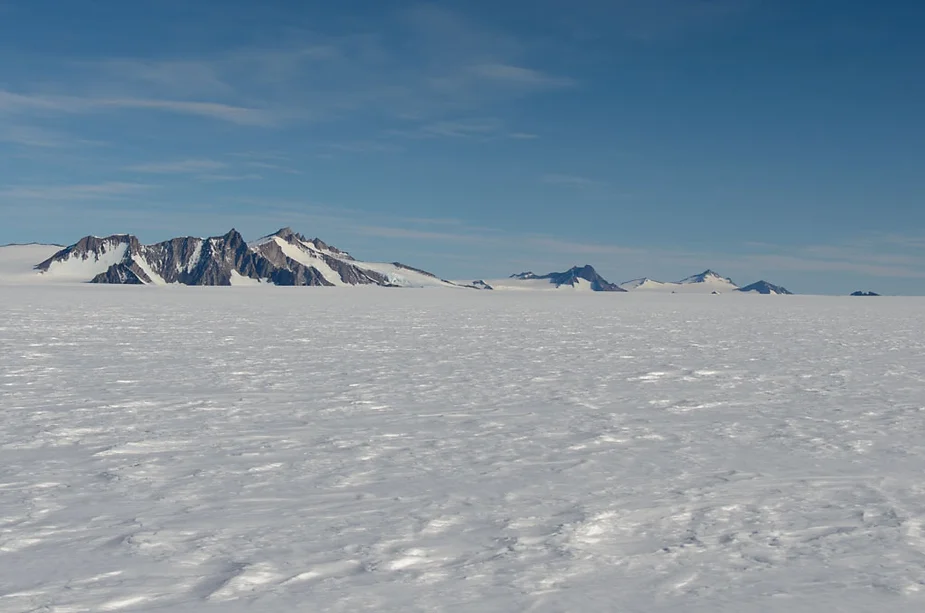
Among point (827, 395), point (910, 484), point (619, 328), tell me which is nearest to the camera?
point (910, 484)

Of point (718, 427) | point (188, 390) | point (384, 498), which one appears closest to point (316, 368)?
point (188, 390)

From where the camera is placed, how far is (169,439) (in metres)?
7.18

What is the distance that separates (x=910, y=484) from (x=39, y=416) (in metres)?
7.71

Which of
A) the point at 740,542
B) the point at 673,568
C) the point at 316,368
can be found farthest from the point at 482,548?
the point at 316,368

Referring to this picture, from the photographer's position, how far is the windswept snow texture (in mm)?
3844

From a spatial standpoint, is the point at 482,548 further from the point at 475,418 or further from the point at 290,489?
the point at 475,418

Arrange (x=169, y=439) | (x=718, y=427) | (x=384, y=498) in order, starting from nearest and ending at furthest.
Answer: (x=384, y=498) < (x=169, y=439) < (x=718, y=427)

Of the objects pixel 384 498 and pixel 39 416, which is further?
pixel 39 416

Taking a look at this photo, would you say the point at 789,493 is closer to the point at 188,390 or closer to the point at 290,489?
the point at 290,489

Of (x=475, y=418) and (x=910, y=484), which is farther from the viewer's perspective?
(x=475, y=418)

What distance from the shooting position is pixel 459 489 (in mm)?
5590

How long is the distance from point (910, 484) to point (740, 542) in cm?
204

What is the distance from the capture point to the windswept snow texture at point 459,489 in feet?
12.6

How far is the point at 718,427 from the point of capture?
311 inches
